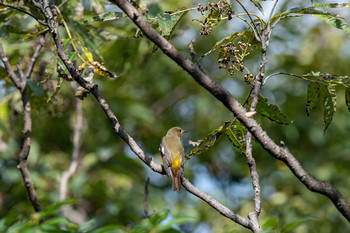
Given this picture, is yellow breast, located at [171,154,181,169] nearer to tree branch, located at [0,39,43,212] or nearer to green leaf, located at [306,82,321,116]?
tree branch, located at [0,39,43,212]

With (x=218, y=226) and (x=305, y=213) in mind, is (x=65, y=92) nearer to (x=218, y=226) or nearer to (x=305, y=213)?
(x=218, y=226)

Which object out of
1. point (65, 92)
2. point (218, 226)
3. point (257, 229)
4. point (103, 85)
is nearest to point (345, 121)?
point (218, 226)

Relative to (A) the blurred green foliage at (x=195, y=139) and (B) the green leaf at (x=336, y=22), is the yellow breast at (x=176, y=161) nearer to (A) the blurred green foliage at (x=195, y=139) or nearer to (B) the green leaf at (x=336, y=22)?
(A) the blurred green foliage at (x=195, y=139)

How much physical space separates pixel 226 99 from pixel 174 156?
3.19m

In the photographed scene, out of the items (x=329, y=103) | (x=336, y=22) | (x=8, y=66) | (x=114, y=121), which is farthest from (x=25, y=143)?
(x=336, y=22)

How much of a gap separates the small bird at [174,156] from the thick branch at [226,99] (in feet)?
7.47

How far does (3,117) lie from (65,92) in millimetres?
2321

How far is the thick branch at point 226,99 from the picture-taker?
5.05 feet

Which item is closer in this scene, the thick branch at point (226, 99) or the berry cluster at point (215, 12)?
the thick branch at point (226, 99)

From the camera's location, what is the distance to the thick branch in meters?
1.54

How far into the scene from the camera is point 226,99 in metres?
1.69

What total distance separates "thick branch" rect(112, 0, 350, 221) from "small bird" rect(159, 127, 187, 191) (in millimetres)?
2276

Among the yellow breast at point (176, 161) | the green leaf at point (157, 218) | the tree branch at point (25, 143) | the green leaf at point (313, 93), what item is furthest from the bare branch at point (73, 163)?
the green leaf at point (313, 93)

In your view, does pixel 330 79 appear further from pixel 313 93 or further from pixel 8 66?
pixel 8 66
